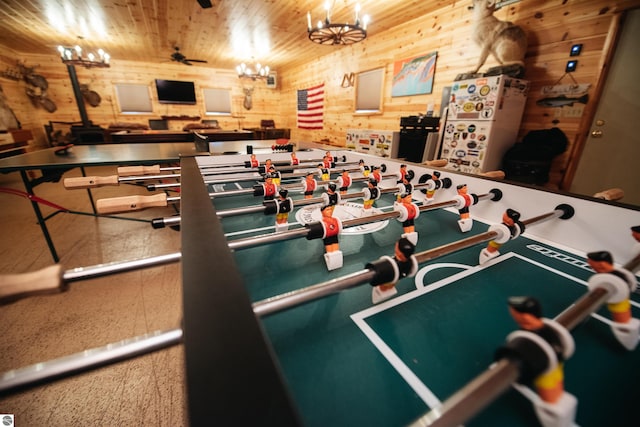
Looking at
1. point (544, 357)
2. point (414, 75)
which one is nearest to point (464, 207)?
point (544, 357)

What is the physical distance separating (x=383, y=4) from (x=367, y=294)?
15.1ft

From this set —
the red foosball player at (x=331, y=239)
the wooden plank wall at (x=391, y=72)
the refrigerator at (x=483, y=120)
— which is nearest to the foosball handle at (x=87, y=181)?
the red foosball player at (x=331, y=239)

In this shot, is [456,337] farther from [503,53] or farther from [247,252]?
[503,53]

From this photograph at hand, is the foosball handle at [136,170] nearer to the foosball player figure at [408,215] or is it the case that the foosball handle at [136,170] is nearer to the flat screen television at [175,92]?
the foosball player figure at [408,215]

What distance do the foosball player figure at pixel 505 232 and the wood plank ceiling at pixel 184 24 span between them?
412cm

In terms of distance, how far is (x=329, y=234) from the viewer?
0.71 metres

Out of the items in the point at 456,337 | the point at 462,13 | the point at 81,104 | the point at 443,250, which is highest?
the point at 462,13

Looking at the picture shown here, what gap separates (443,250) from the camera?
605 mm

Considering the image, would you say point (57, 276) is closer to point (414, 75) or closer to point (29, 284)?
point (29, 284)

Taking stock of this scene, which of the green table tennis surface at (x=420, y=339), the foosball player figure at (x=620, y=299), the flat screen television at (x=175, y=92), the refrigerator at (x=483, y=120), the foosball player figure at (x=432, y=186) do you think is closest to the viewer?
the green table tennis surface at (x=420, y=339)

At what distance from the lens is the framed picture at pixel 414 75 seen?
4.05 meters

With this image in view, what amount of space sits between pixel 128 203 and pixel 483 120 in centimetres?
350

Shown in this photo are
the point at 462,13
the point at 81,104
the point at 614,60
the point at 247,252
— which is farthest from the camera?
the point at 81,104

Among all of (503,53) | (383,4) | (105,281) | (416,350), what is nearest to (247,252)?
(416,350)
